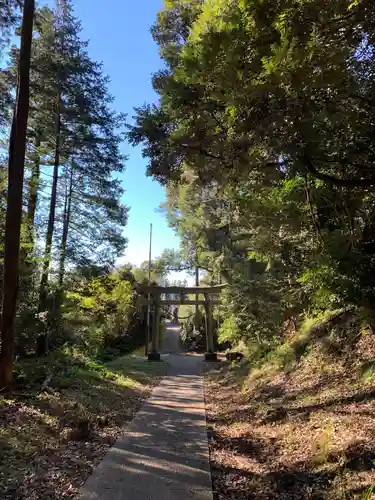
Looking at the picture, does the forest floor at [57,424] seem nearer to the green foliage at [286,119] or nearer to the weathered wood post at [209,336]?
the green foliage at [286,119]

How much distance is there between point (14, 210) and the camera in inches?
301

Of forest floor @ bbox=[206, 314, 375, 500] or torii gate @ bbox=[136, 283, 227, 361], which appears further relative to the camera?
torii gate @ bbox=[136, 283, 227, 361]

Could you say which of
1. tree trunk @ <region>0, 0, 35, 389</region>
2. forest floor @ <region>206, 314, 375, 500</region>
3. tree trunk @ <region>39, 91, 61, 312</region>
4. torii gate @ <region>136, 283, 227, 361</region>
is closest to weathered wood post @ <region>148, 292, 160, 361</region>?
torii gate @ <region>136, 283, 227, 361</region>

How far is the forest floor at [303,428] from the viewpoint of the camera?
3.80 m

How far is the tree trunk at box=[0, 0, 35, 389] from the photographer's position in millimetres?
7254

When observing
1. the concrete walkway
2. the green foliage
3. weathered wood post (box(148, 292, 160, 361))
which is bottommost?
the concrete walkway

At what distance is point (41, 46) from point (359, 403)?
1411 centimetres

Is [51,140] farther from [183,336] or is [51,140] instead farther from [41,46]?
[183,336]

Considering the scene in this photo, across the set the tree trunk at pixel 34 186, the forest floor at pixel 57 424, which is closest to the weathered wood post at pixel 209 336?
the forest floor at pixel 57 424

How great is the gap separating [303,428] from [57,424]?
3.67m

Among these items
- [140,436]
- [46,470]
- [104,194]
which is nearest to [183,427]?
[140,436]

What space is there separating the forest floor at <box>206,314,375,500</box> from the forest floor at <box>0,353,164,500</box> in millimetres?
1609

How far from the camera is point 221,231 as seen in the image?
912 inches

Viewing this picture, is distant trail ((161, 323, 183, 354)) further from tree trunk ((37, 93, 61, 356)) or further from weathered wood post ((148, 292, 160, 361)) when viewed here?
tree trunk ((37, 93, 61, 356))
